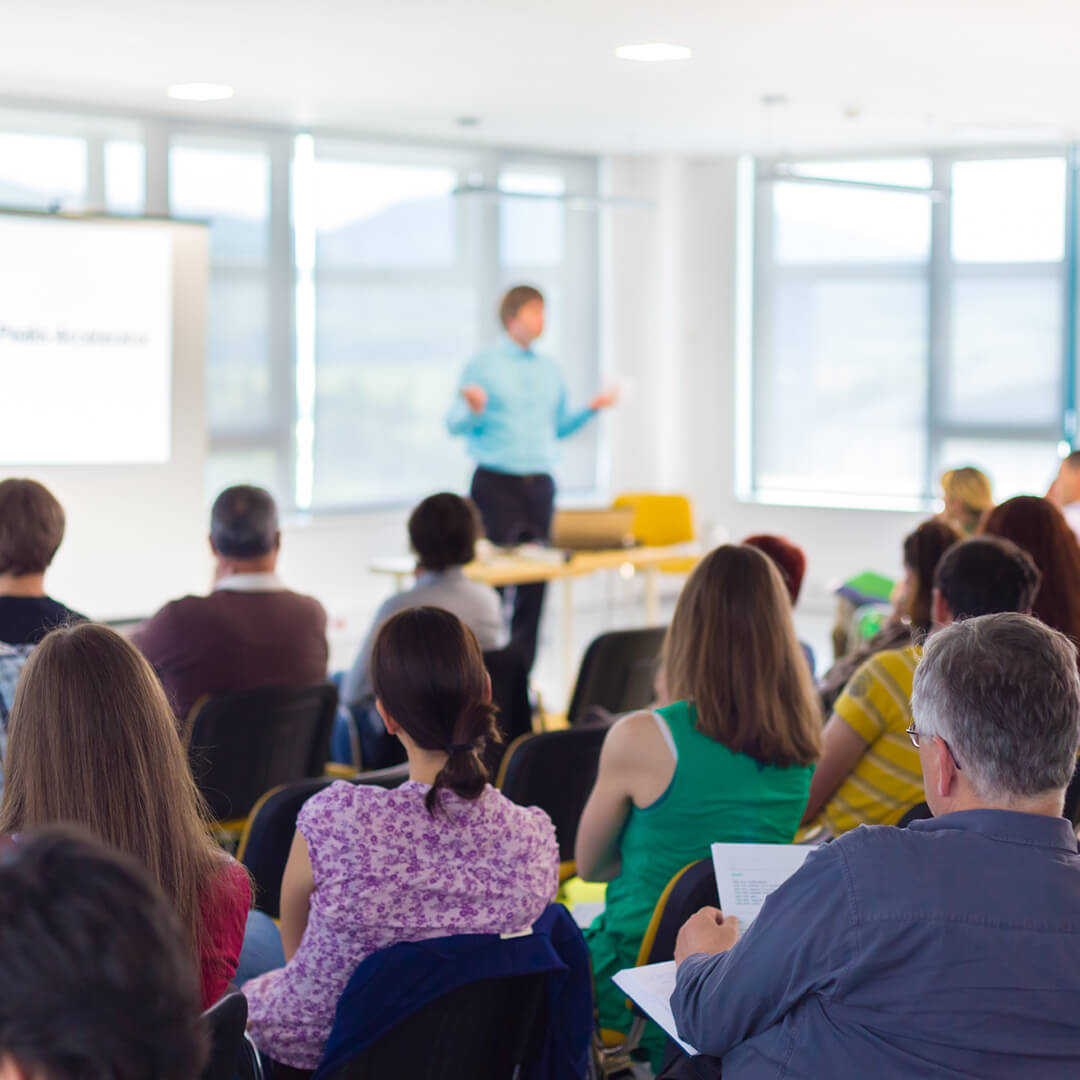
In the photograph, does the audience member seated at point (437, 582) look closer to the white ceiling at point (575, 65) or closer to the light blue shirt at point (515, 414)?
the white ceiling at point (575, 65)

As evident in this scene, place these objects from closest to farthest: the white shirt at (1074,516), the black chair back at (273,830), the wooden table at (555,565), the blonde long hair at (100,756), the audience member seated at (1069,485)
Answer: the blonde long hair at (100,756) → the black chair back at (273,830) → the white shirt at (1074,516) → the audience member seated at (1069,485) → the wooden table at (555,565)

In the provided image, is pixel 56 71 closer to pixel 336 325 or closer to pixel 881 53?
pixel 336 325

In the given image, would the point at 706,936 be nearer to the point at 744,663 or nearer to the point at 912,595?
the point at 744,663

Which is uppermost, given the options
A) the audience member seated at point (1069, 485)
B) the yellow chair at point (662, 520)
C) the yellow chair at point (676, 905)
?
the audience member seated at point (1069, 485)

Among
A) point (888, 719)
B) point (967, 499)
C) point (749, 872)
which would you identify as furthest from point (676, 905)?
point (967, 499)

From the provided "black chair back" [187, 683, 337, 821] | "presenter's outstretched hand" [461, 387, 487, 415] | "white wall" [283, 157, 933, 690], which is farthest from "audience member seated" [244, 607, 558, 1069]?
"white wall" [283, 157, 933, 690]

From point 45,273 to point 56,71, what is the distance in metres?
0.86

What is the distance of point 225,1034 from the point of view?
4.93 feet

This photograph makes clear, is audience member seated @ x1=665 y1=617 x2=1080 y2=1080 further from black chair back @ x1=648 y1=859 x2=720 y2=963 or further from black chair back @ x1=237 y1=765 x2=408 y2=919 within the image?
black chair back @ x1=237 y1=765 x2=408 y2=919

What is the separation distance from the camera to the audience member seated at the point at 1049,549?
11.1 ft

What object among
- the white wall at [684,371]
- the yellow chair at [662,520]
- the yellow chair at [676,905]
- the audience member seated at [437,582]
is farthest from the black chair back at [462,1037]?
the white wall at [684,371]

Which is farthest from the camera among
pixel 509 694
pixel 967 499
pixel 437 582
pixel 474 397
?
pixel 474 397

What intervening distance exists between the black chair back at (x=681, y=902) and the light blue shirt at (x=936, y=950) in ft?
2.13

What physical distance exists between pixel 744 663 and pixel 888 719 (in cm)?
43
